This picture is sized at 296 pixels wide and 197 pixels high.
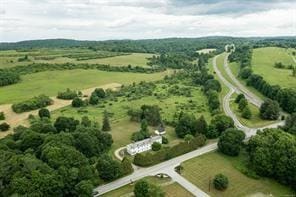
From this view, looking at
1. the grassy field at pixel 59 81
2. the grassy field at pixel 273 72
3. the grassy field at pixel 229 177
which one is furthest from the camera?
the grassy field at pixel 59 81

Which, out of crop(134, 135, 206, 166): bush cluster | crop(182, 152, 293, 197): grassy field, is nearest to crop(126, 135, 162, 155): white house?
crop(134, 135, 206, 166): bush cluster

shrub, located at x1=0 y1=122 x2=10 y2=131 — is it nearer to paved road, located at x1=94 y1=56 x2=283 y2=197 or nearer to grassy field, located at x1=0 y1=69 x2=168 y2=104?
grassy field, located at x1=0 y1=69 x2=168 y2=104

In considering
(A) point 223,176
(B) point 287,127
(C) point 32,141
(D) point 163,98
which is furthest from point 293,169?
(D) point 163,98

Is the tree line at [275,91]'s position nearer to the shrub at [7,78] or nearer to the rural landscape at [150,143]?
the rural landscape at [150,143]

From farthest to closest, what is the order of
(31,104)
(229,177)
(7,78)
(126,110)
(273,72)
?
1. (7,78)
2. (273,72)
3. (31,104)
4. (126,110)
5. (229,177)

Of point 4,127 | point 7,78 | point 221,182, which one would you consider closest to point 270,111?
point 221,182

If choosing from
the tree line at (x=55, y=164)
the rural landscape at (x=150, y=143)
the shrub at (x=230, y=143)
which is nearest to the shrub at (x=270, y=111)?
the rural landscape at (x=150, y=143)

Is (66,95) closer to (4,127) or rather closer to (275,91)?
(4,127)
